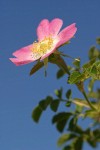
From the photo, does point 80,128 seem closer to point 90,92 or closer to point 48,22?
point 90,92

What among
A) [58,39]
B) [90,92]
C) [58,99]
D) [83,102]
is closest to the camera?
[58,39]

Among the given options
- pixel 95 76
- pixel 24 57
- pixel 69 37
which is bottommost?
pixel 95 76

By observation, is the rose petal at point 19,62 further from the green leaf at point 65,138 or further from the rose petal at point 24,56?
the green leaf at point 65,138

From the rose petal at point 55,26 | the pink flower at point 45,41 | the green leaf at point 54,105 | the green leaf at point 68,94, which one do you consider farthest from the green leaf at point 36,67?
the green leaf at point 54,105

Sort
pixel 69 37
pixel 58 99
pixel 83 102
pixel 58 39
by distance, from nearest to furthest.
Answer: pixel 69 37 < pixel 58 39 < pixel 83 102 < pixel 58 99

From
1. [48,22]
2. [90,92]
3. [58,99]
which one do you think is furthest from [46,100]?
[48,22]

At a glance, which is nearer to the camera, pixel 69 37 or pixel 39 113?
pixel 69 37

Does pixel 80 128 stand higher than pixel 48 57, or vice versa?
pixel 80 128

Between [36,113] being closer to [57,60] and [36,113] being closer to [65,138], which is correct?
[65,138]

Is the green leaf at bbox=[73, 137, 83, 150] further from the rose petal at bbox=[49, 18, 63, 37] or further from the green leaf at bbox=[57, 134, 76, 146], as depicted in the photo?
the rose petal at bbox=[49, 18, 63, 37]
